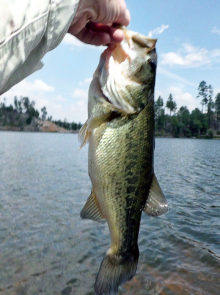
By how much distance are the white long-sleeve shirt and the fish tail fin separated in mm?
1763

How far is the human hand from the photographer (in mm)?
2264

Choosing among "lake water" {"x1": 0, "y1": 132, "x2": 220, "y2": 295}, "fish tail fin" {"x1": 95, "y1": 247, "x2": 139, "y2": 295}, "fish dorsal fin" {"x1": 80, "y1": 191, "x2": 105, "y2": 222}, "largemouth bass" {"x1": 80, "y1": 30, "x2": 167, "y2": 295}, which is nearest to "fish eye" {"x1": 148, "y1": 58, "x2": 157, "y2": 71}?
"largemouth bass" {"x1": 80, "y1": 30, "x2": 167, "y2": 295}

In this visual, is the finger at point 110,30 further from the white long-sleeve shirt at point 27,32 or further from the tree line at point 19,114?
the tree line at point 19,114

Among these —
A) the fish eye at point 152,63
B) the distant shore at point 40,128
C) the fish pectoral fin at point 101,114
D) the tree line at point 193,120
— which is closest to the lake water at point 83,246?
the fish pectoral fin at point 101,114

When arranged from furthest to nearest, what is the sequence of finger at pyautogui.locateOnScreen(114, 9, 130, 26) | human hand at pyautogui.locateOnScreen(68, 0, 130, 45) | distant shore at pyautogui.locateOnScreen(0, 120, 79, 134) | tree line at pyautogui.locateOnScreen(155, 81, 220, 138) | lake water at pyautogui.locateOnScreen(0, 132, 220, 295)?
distant shore at pyautogui.locateOnScreen(0, 120, 79, 134)
tree line at pyautogui.locateOnScreen(155, 81, 220, 138)
lake water at pyautogui.locateOnScreen(0, 132, 220, 295)
finger at pyautogui.locateOnScreen(114, 9, 130, 26)
human hand at pyautogui.locateOnScreen(68, 0, 130, 45)

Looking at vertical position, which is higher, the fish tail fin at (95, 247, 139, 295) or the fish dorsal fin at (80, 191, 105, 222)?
the fish dorsal fin at (80, 191, 105, 222)

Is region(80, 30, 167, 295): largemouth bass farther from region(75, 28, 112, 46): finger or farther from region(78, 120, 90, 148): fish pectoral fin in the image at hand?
region(75, 28, 112, 46): finger

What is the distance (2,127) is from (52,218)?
158652 mm

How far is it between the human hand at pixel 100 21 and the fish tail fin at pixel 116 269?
6.11ft

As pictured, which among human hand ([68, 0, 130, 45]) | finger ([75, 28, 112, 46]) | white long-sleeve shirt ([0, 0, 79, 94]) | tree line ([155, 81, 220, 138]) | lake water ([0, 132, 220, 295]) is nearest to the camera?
white long-sleeve shirt ([0, 0, 79, 94])

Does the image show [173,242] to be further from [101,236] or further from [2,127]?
[2,127]

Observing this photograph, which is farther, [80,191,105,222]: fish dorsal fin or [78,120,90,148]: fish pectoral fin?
[80,191,105,222]: fish dorsal fin

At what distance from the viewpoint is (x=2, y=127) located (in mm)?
158375

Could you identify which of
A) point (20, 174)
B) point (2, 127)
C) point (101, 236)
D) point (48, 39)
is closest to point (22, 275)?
point (101, 236)
